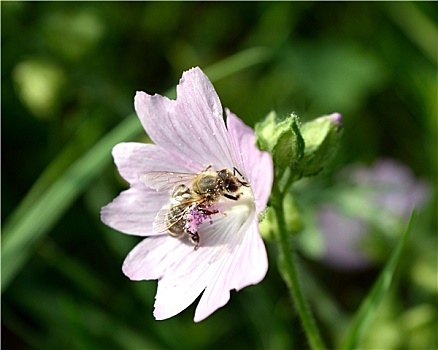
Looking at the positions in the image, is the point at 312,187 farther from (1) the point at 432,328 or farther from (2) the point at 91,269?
(2) the point at 91,269

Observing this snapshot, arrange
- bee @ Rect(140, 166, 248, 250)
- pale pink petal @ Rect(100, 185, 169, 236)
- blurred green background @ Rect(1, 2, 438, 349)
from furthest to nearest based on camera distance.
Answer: blurred green background @ Rect(1, 2, 438, 349) < pale pink petal @ Rect(100, 185, 169, 236) < bee @ Rect(140, 166, 248, 250)

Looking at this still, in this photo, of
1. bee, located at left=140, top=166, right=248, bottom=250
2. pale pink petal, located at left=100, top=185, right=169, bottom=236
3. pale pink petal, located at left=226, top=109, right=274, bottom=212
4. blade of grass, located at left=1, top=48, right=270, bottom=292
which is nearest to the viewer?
pale pink petal, located at left=226, top=109, right=274, bottom=212

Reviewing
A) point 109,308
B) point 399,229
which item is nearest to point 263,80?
point 399,229

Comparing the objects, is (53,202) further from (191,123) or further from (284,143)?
(284,143)

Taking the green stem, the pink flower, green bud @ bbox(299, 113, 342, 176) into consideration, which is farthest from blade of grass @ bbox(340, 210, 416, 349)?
the pink flower

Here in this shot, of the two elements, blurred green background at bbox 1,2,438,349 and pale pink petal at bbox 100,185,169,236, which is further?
blurred green background at bbox 1,2,438,349

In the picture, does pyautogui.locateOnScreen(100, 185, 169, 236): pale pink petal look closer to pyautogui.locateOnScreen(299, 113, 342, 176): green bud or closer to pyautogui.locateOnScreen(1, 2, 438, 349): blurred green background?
pyautogui.locateOnScreen(299, 113, 342, 176): green bud

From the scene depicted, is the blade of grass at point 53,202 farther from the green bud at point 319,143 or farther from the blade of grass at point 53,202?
the green bud at point 319,143
